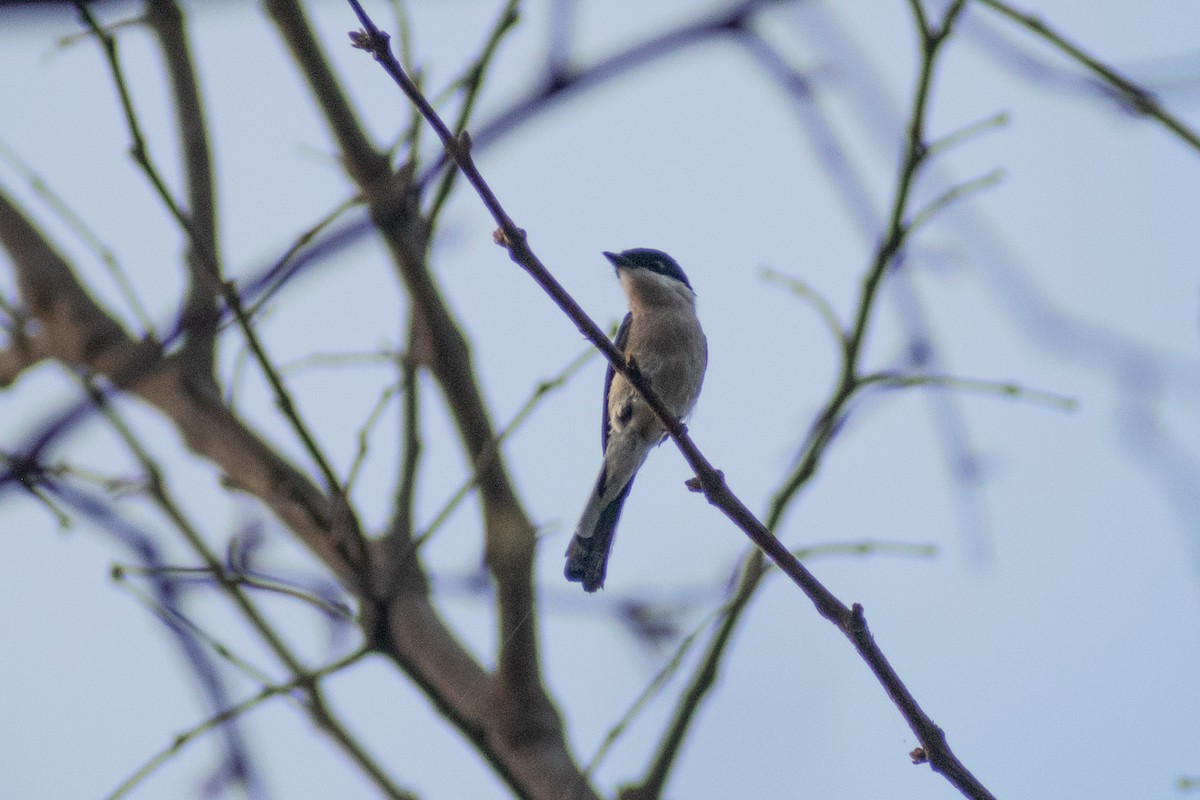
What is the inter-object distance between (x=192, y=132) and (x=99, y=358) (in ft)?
3.49

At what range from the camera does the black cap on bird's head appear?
19.6 ft

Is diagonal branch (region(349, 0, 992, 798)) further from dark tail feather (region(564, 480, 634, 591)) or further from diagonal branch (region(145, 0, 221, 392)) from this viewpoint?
diagonal branch (region(145, 0, 221, 392))

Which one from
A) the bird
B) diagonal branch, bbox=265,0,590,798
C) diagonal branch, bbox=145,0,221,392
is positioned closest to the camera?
diagonal branch, bbox=265,0,590,798

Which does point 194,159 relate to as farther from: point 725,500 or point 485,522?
point 725,500

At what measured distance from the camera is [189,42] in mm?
5008

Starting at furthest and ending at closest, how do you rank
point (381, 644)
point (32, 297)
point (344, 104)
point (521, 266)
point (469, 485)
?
point (32, 297), point (344, 104), point (469, 485), point (381, 644), point (521, 266)

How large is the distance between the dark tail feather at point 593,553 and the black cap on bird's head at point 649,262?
1.35 meters

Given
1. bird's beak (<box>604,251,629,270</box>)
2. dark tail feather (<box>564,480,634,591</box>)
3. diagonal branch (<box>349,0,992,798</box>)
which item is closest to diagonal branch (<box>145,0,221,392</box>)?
dark tail feather (<box>564,480,634,591</box>)

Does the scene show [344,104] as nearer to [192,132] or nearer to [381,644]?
[192,132]

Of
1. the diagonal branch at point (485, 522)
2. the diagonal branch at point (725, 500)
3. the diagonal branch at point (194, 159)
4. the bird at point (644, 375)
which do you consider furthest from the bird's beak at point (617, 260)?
the diagonal branch at point (725, 500)

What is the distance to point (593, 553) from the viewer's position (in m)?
5.03

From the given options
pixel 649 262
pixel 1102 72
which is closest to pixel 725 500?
pixel 1102 72

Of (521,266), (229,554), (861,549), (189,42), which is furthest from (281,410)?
(189,42)

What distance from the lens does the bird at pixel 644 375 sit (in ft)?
16.7
